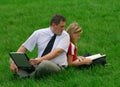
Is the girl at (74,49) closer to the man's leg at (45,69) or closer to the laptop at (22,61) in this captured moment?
the man's leg at (45,69)

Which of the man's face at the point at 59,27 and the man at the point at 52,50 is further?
the man's face at the point at 59,27

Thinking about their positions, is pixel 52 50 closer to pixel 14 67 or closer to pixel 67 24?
pixel 14 67

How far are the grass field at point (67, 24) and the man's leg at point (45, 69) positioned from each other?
98mm

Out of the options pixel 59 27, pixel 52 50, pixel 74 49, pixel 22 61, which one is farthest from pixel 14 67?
pixel 74 49

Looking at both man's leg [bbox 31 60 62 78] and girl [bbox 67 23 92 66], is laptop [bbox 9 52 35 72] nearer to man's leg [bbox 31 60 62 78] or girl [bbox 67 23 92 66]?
man's leg [bbox 31 60 62 78]

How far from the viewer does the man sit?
893cm

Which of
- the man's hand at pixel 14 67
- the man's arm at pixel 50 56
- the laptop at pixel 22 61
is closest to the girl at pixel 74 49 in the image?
the man's arm at pixel 50 56

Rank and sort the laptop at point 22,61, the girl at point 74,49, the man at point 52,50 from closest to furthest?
the laptop at point 22,61, the man at point 52,50, the girl at point 74,49

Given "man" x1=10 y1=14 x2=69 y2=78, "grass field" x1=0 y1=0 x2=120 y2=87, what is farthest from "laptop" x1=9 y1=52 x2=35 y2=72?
"grass field" x1=0 y1=0 x2=120 y2=87

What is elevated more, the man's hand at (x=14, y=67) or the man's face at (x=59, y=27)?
the man's face at (x=59, y=27)

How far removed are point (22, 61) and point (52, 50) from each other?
0.68m

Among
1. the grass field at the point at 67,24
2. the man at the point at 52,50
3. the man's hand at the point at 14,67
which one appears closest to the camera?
the grass field at the point at 67,24

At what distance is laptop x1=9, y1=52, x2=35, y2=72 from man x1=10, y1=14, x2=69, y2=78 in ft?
0.27

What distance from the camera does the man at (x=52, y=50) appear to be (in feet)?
29.3
